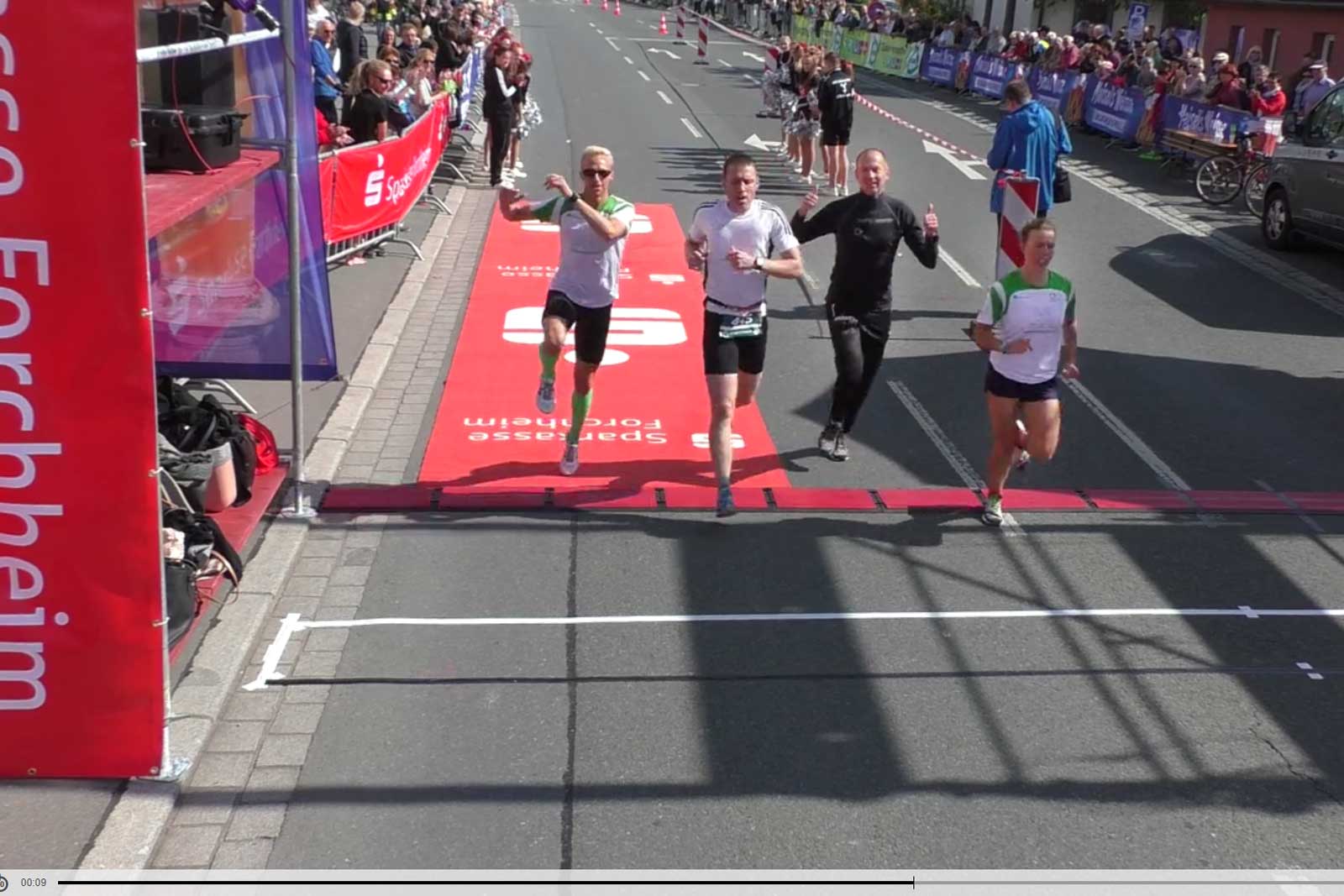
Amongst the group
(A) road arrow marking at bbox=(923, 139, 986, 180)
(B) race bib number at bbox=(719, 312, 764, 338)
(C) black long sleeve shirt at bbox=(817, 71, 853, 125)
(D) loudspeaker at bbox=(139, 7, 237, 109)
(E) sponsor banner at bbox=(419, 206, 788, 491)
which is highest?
(D) loudspeaker at bbox=(139, 7, 237, 109)

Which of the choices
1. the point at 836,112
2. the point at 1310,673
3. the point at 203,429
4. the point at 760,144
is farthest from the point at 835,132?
the point at 1310,673

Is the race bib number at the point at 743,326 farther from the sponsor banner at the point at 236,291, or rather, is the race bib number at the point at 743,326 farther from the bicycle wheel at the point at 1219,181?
the bicycle wheel at the point at 1219,181

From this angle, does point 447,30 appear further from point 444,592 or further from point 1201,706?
point 1201,706

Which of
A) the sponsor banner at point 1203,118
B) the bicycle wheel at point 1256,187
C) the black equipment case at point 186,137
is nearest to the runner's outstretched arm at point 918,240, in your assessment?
the black equipment case at point 186,137

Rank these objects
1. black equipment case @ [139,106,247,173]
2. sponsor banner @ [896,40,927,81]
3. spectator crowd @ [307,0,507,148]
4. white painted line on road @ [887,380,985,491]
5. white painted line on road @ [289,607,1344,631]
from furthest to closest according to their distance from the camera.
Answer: sponsor banner @ [896,40,927,81] < spectator crowd @ [307,0,507,148] < white painted line on road @ [887,380,985,491] < black equipment case @ [139,106,247,173] < white painted line on road @ [289,607,1344,631]

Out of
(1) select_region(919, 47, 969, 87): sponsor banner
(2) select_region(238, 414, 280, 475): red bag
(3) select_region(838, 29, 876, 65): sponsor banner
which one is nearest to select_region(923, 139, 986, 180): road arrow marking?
(1) select_region(919, 47, 969, 87): sponsor banner

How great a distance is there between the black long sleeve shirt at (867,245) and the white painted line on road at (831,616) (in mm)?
2738

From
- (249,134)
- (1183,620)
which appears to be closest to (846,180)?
(249,134)

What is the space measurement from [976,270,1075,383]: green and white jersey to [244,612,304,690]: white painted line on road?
3.94 m

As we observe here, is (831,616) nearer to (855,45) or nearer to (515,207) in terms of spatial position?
(515,207)

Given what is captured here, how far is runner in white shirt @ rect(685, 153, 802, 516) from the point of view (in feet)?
28.1

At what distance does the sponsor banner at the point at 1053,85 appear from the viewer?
31703mm

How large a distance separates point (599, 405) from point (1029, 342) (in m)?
3.70

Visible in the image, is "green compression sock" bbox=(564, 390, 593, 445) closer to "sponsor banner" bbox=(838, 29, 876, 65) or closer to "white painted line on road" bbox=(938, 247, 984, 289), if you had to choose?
"white painted line on road" bbox=(938, 247, 984, 289)
